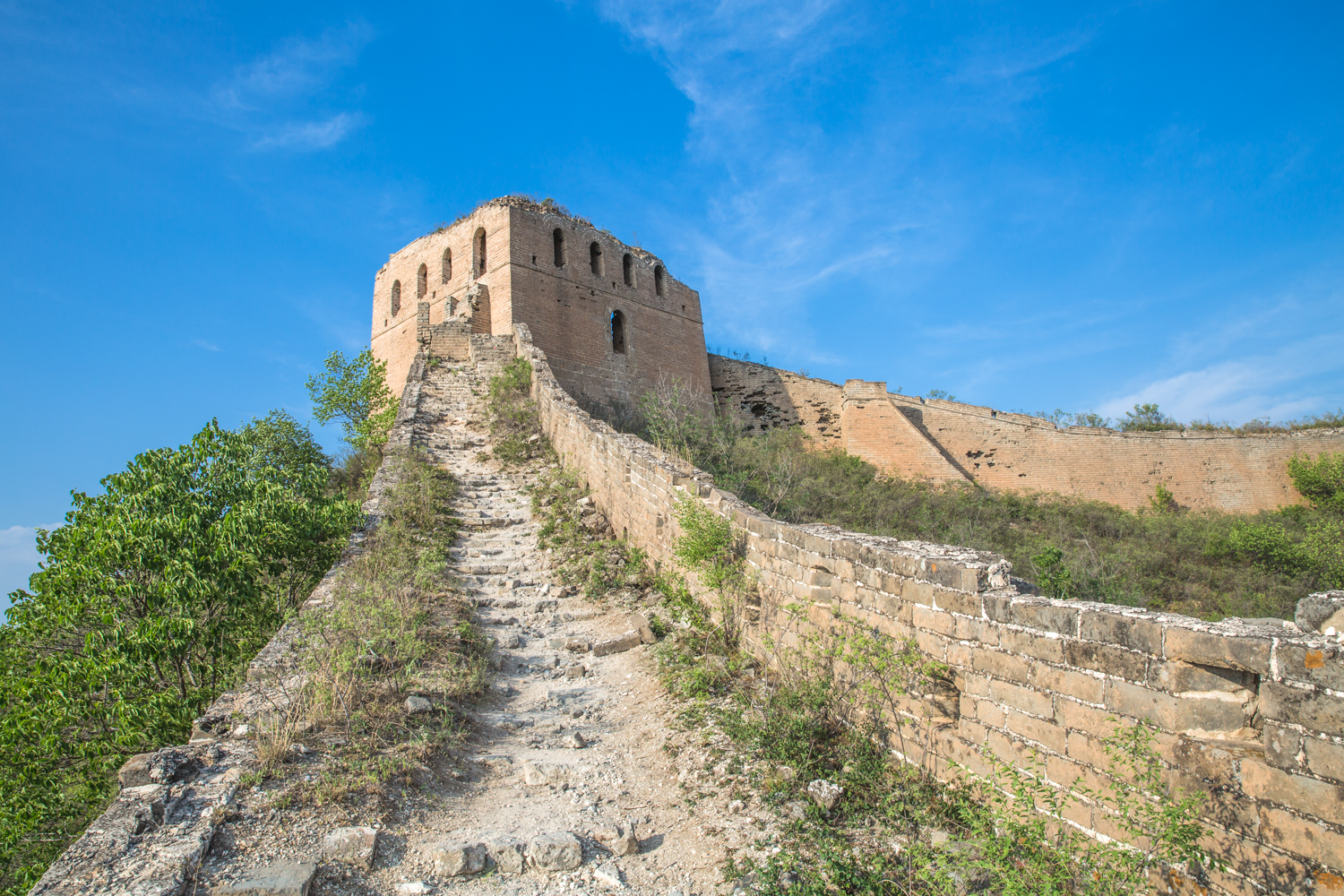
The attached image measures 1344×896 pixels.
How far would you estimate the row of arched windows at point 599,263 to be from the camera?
1731 cm

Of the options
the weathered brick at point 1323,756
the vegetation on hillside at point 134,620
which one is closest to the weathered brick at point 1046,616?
the weathered brick at point 1323,756

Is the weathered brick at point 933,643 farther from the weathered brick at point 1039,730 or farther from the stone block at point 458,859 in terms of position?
the stone block at point 458,859

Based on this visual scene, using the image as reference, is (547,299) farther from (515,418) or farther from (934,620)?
(934,620)

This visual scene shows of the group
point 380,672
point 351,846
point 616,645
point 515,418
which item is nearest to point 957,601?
point 351,846

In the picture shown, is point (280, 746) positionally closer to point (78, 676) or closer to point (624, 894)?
point (624, 894)

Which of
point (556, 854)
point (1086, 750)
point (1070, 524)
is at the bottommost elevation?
point (556, 854)

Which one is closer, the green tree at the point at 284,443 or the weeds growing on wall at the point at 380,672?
the weeds growing on wall at the point at 380,672

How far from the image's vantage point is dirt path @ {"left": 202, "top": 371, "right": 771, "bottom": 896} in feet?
10.2

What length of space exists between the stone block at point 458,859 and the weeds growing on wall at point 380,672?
58 cm

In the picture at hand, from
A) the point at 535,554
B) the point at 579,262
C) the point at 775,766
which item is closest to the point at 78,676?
the point at 535,554

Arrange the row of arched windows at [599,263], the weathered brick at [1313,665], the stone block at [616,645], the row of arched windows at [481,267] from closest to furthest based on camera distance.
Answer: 1. the weathered brick at [1313,665]
2. the stone block at [616,645]
3. the row of arched windows at [481,267]
4. the row of arched windows at [599,263]

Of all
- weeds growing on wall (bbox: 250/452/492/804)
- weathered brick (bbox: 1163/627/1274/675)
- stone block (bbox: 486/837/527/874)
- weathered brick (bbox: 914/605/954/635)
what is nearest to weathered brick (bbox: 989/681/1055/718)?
weathered brick (bbox: 914/605/954/635)

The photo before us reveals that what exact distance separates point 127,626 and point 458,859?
17.5ft

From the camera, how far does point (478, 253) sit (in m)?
17.0
